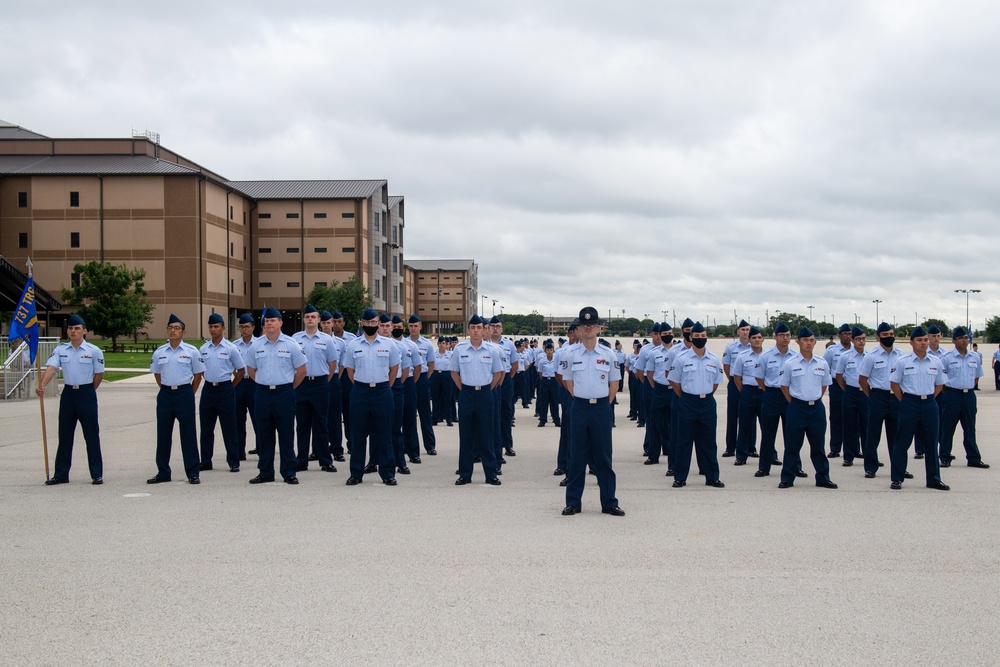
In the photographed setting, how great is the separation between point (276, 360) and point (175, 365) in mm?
1267

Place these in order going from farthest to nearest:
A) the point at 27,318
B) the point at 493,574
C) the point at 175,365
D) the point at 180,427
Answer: the point at 27,318
the point at 175,365
the point at 180,427
the point at 493,574

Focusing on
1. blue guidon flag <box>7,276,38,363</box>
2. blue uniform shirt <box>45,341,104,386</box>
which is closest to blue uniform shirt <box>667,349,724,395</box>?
blue uniform shirt <box>45,341,104,386</box>

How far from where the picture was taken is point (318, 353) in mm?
11828

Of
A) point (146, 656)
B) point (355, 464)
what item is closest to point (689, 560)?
point (146, 656)

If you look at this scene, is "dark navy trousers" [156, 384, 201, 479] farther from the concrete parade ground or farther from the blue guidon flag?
the blue guidon flag

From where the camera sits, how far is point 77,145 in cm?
6638

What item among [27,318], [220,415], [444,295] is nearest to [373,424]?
[220,415]

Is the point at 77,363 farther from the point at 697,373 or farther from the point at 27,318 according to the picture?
the point at 27,318

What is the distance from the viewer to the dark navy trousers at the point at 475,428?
10.3 meters

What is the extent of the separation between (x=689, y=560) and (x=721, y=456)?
6.99 m

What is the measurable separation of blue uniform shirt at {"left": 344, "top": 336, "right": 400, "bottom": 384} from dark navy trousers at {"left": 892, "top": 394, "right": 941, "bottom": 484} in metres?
6.26

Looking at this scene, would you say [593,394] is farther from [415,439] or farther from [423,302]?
[423,302]

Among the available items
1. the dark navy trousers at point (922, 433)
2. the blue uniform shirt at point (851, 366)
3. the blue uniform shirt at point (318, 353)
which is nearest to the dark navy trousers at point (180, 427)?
the blue uniform shirt at point (318, 353)

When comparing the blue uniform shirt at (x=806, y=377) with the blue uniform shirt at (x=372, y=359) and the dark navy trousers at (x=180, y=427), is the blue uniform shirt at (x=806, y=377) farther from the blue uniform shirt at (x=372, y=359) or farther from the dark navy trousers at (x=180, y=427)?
the dark navy trousers at (x=180, y=427)
